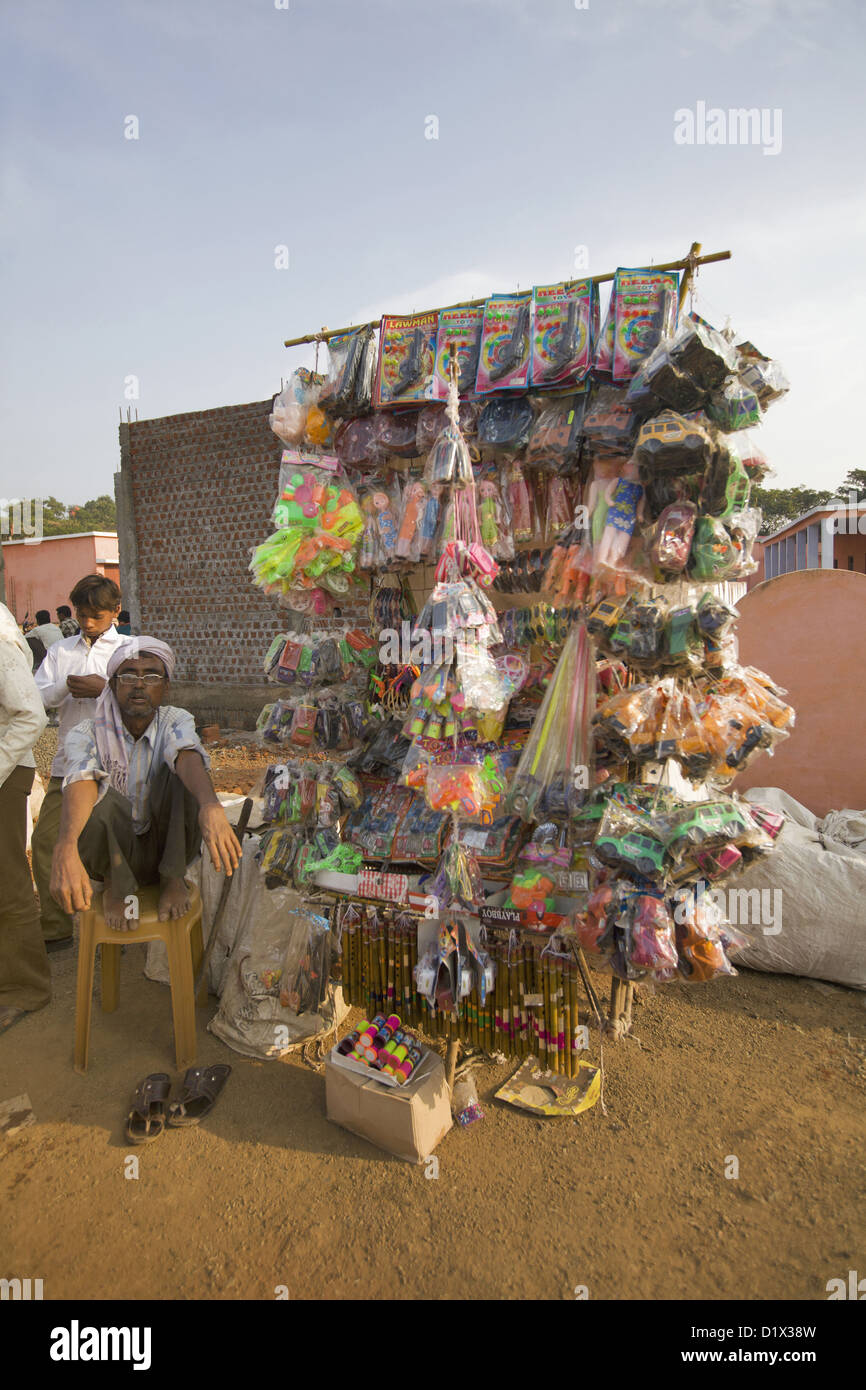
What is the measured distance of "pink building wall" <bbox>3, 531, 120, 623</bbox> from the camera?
18984 millimetres

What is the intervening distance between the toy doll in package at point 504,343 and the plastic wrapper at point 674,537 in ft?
2.50

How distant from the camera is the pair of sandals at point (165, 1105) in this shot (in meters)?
2.40

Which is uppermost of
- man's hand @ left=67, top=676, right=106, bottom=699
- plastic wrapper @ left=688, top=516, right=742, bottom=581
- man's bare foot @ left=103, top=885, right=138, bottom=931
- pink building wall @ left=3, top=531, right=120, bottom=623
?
pink building wall @ left=3, top=531, right=120, bottom=623

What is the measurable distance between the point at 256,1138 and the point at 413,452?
2513 mm

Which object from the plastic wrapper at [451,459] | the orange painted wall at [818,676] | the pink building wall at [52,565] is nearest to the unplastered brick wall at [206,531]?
the orange painted wall at [818,676]

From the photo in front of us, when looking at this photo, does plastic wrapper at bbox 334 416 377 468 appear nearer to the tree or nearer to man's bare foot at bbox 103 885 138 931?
man's bare foot at bbox 103 885 138 931

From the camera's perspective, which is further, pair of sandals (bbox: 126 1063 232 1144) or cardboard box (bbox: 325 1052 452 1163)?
pair of sandals (bbox: 126 1063 232 1144)

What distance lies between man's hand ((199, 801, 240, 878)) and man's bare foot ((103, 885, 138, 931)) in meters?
0.42

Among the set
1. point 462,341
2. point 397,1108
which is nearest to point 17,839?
point 397,1108

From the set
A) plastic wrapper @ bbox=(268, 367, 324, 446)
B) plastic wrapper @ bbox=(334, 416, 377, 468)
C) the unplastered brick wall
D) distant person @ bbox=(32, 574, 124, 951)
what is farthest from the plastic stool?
the unplastered brick wall

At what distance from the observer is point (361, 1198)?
7.00ft

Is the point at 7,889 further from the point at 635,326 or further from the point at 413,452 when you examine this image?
the point at 635,326

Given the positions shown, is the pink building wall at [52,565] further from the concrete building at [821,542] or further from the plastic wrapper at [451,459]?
the plastic wrapper at [451,459]
